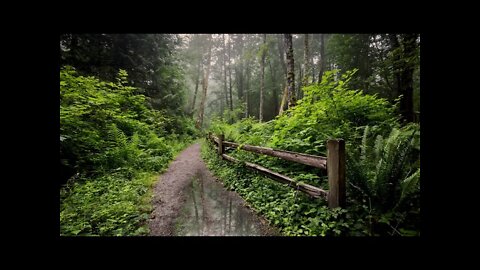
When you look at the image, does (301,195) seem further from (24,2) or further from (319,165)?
(24,2)

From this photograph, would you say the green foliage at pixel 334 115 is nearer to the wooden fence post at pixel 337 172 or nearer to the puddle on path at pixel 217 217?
the wooden fence post at pixel 337 172

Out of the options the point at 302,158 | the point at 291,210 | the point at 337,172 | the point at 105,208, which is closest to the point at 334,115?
the point at 302,158

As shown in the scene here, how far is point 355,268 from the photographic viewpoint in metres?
1.65

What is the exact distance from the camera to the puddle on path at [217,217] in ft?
9.71

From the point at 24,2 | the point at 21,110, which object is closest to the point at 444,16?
the point at 24,2

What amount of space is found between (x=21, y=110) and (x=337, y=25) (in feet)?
9.91

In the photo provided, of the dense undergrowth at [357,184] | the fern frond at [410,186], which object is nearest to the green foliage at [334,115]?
the dense undergrowth at [357,184]

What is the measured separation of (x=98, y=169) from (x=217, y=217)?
3.84 meters

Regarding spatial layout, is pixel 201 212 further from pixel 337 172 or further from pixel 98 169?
pixel 98 169

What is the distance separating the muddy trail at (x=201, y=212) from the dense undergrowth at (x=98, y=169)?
29 centimetres

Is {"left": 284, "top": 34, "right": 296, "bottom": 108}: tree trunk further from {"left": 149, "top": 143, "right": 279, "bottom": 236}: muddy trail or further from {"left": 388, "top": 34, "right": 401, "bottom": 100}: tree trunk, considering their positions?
{"left": 149, "top": 143, "right": 279, "bottom": 236}: muddy trail

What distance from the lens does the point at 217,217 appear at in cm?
339

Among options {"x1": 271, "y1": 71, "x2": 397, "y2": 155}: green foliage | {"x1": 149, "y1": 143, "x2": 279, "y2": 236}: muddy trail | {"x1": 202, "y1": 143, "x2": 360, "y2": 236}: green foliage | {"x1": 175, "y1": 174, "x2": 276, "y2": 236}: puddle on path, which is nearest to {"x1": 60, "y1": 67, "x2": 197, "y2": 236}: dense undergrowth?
{"x1": 149, "y1": 143, "x2": 279, "y2": 236}: muddy trail

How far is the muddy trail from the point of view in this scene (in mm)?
2977
